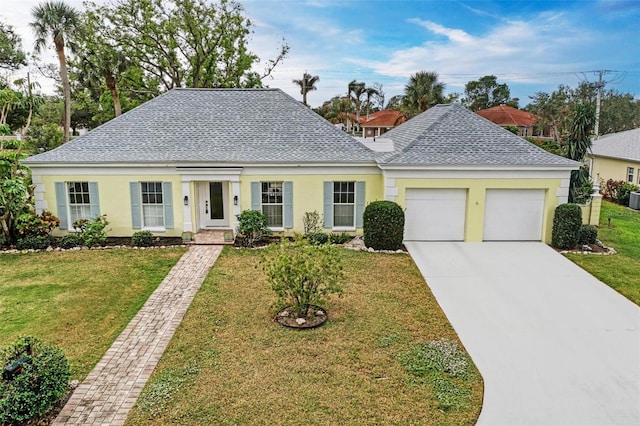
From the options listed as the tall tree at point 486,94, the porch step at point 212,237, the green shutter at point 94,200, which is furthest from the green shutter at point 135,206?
the tall tree at point 486,94

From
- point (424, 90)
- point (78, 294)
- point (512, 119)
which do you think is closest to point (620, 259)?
point (78, 294)

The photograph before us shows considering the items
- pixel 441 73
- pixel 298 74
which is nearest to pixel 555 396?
pixel 441 73

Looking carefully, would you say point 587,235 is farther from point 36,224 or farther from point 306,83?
point 306,83

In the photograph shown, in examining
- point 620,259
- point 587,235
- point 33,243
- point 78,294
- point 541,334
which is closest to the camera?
point 541,334

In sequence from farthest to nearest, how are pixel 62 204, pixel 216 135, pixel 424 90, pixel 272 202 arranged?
pixel 424 90 → pixel 216 135 → pixel 272 202 → pixel 62 204

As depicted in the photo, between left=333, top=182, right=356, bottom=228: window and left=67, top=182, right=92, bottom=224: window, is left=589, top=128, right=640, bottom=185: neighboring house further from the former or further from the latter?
left=67, top=182, right=92, bottom=224: window

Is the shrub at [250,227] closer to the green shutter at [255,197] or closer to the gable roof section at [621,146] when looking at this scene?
the green shutter at [255,197]

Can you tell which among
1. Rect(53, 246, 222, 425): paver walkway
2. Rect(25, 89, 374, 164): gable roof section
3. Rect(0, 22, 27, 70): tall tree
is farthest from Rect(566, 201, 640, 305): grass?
Rect(0, 22, 27, 70): tall tree
